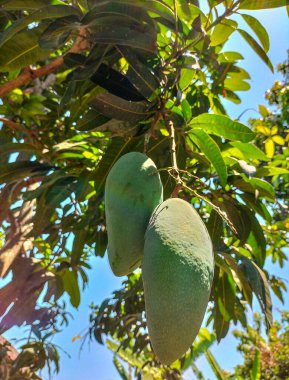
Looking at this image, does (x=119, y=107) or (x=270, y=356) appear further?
(x=270, y=356)

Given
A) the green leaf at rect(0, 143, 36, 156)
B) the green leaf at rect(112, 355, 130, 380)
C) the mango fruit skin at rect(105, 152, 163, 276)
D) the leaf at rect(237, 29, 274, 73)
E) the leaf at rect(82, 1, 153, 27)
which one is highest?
the green leaf at rect(112, 355, 130, 380)

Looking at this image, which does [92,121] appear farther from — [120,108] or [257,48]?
[257,48]

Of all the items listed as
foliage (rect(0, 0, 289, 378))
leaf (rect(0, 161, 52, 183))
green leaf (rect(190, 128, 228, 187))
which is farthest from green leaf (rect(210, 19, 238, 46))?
leaf (rect(0, 161, 52, 183))

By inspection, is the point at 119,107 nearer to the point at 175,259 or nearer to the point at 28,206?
the point at 175,259

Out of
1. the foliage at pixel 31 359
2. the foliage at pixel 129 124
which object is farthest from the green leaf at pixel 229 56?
the foliage at pixel 31 359

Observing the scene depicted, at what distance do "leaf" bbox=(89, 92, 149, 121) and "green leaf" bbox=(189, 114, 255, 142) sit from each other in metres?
0.14

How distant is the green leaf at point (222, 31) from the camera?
51.9 inches

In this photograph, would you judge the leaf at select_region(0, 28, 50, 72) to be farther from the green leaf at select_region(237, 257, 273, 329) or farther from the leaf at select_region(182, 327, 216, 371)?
the leaf at select_region(182, 327, 216, 371)

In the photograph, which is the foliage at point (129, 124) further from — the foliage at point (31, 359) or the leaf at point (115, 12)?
the foliage at point (31, 359)

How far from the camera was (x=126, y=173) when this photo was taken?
888mm

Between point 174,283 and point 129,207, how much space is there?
0.22 m

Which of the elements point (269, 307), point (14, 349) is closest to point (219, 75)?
point (269, 307)

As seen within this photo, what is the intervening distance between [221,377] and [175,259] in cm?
311

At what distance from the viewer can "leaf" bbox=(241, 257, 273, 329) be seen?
139cm
